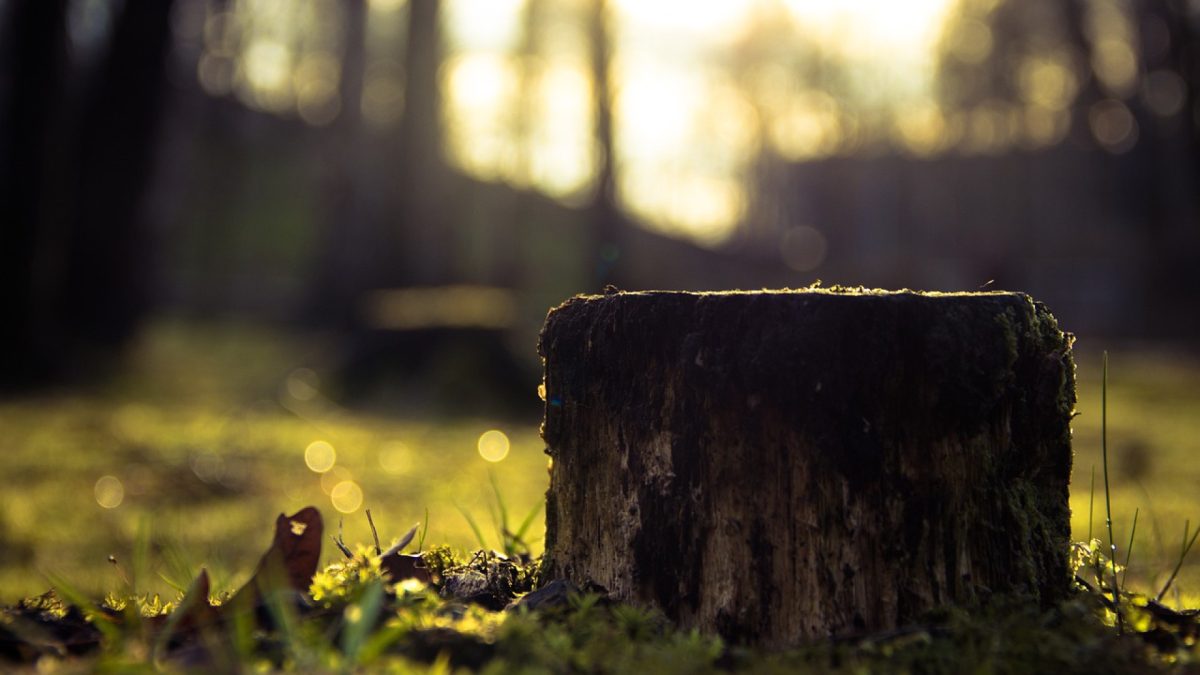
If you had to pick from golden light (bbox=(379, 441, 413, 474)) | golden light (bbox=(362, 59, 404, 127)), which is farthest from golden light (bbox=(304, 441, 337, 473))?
golden light (bbox=(362, 59, 404, 127))

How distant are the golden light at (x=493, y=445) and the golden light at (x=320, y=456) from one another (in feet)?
4.29

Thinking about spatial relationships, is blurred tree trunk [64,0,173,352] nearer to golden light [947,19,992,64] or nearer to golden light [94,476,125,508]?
golden light [94,476,125,508]

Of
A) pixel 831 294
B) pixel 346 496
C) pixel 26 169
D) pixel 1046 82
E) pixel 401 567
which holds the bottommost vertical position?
pixel 346 496

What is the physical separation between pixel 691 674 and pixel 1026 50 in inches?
1467

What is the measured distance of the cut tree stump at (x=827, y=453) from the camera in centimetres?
184

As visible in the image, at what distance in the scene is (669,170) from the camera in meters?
55.9

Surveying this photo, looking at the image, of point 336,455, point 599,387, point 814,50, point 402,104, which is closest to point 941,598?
point 599,387

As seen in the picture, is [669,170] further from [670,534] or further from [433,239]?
[670,534]

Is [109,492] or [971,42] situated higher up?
[971,42]

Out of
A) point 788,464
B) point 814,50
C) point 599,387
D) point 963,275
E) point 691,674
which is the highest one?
point 814,50

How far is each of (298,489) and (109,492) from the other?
45.6 inches

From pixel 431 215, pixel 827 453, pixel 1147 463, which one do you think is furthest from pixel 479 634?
pixel 431 215

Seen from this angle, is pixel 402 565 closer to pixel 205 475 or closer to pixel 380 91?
pixel 205 475

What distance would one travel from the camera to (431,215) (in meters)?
29.4
